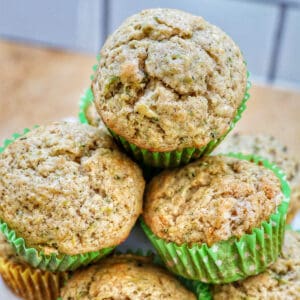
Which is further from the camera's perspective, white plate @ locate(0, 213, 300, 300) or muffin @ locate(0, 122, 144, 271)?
white plate @ locate(0, 213, 300, 300)

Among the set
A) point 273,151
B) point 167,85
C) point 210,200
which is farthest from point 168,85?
point 273,151

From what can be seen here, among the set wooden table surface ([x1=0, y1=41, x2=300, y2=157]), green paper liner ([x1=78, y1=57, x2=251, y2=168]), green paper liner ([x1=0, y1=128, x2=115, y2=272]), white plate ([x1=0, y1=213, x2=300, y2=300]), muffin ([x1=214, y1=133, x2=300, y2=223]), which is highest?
green paper liner ([x1=78, y1=57, x2=251, y2=168])

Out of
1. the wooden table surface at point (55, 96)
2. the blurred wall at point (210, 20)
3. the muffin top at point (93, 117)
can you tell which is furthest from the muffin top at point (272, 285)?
the blurred wall at point (210, 20)

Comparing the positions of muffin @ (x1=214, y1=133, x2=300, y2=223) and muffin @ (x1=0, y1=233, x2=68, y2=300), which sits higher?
muffin @ (x1=214, y1=133, x2=300, y2=223)

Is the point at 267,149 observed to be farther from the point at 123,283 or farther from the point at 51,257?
the point at 51,257

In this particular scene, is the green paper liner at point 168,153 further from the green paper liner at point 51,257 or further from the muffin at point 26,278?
the muffin at point 26,278

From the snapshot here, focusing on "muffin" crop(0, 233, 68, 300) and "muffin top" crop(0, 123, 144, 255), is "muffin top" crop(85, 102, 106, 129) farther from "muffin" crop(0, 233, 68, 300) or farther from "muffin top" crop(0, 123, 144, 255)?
"muffin" crop(0, 233, 68, 300)

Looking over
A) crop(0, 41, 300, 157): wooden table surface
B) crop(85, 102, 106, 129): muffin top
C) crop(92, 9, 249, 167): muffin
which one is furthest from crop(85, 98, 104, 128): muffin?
crop(0, 41, 300, 157): wooden table surface
